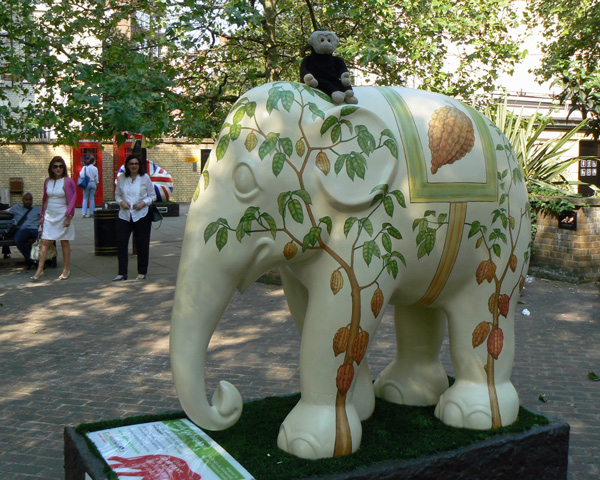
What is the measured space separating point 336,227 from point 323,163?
26 cm

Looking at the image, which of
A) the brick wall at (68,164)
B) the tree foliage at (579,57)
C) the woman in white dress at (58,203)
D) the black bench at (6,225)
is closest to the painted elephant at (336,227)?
the woman in white dress at (58,203)

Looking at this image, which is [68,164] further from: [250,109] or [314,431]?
[314,431]

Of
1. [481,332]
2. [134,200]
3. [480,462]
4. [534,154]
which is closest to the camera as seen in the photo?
[480,462]

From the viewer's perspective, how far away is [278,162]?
8.95ft

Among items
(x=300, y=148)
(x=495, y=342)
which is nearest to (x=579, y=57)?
(x=495, y=342)

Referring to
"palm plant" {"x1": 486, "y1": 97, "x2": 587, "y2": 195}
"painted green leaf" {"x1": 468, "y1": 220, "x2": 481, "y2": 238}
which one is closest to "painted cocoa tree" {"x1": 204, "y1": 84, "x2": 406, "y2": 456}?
"painted green leaf" {"x1": 468, "y1": 220, "x2": 481, "y2": 238}

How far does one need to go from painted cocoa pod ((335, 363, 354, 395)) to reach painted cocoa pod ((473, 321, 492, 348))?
26.4 inches

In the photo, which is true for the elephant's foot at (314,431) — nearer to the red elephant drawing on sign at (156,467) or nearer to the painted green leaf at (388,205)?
the red elephant drawing on sign at (156,467)

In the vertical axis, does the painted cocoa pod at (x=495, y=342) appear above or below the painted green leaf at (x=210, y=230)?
below

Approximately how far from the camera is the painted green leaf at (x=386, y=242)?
2816 mm

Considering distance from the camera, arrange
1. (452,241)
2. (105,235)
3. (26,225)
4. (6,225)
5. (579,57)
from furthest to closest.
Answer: (579,57) < (105,235) < (6,225) < (26,225) < (452,241)

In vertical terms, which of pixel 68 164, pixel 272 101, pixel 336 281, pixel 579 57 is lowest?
pixel 336 281

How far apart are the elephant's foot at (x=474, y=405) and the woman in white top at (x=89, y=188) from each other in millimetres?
17438

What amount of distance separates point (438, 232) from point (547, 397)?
2775 mm
